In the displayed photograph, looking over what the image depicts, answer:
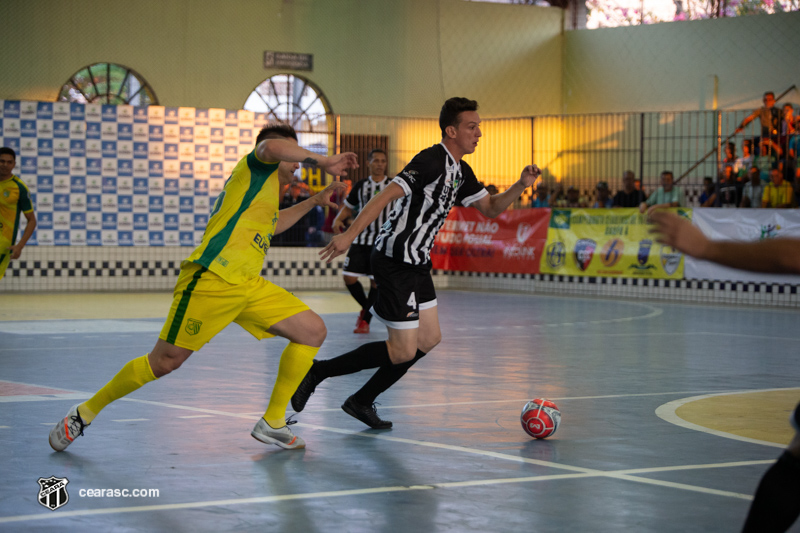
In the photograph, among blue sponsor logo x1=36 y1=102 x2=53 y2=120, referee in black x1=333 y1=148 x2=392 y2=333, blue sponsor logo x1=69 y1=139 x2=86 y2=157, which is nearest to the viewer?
referee in black x1=333 y1=148 x2=392 y2=333

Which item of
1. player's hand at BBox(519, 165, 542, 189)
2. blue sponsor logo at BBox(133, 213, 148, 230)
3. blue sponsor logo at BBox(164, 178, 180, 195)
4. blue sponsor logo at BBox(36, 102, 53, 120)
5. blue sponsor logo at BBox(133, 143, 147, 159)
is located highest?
blue sponsor logo at BBox(36, 102, 53, 120)

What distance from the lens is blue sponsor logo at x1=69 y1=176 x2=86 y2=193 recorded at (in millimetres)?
18812

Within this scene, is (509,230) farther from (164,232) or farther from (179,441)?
(179,441)

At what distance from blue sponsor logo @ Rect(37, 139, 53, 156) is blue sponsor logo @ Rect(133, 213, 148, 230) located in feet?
6.30

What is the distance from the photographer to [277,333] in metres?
5.68

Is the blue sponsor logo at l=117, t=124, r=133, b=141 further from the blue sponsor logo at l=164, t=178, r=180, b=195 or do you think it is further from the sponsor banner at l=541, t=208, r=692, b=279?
the sponsor banner at l=541, t=208, r=692, b=279

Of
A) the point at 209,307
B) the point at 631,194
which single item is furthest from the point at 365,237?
the point at 631,194

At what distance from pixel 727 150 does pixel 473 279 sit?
572cm


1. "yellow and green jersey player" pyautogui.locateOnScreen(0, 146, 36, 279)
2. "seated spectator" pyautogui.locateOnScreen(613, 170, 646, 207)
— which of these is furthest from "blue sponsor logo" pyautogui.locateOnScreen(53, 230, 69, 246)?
"seated spectator" pyautogui.locateOnScreen(613, 170, 646, 207)

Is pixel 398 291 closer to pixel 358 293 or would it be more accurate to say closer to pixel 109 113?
pixel 358 293

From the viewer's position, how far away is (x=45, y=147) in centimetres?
1861

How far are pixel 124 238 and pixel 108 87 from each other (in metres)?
4.75

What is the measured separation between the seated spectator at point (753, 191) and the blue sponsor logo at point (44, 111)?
12.4m

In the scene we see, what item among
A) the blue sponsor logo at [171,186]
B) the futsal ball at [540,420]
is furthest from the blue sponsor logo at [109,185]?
the futsal ball at [540,420]
